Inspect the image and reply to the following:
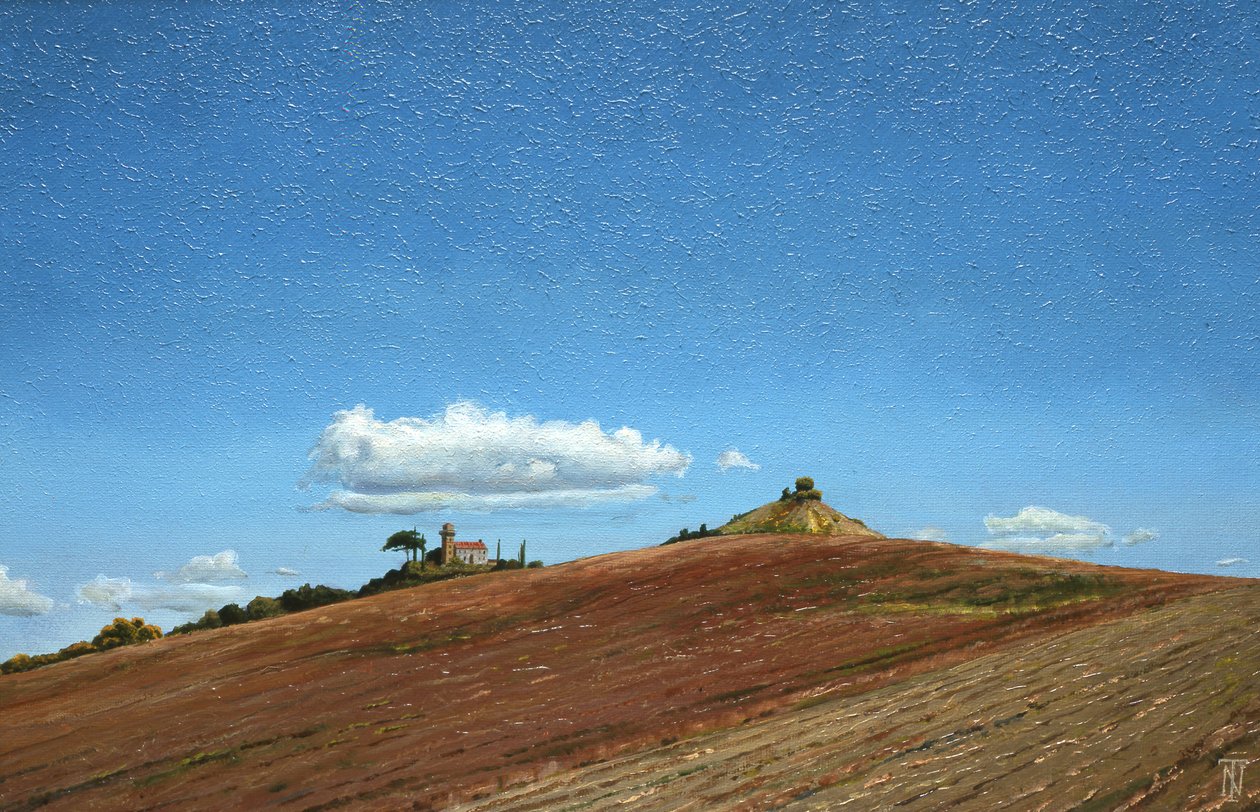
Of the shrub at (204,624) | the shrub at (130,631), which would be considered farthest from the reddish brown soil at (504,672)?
the shrub at (130,631)

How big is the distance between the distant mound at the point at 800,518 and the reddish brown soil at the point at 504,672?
9.90ft

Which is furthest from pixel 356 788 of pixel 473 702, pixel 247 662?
pixel 247 662

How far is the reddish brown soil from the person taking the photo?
7.62m

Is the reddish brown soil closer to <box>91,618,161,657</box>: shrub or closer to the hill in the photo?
the hill

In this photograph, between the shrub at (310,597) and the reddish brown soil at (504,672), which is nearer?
the reddish brown soil at (504,672)

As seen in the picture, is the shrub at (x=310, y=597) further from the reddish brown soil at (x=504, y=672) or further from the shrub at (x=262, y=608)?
the reddish brown soil at (x=504, y=672)

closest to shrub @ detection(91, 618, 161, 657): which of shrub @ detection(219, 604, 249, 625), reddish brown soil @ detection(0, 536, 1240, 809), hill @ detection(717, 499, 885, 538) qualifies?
shrub @ detection(219, 604, 249, 625)

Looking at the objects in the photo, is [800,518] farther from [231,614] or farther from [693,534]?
[231,614]

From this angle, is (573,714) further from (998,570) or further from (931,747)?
(998,570)

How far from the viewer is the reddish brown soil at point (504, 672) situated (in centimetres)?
762

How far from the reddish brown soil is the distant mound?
302 cm

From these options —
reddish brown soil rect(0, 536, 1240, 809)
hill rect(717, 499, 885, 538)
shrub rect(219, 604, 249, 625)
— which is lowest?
reddish brown soil rect(0, 536, 1240, 809)

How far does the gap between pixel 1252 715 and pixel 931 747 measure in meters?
2.07

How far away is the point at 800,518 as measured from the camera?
56.0ft
